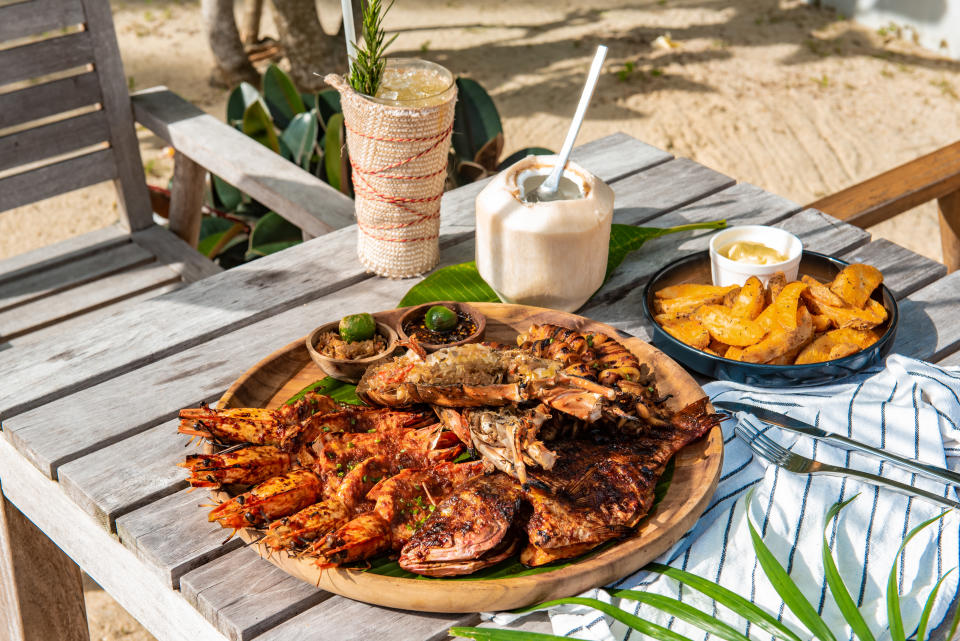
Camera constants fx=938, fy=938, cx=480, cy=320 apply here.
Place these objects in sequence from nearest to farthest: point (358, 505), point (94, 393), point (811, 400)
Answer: point (358, 505) < point (811, 400) < point (94, 393)

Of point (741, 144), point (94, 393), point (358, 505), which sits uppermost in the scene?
point (358, 505)

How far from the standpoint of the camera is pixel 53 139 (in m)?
3.00

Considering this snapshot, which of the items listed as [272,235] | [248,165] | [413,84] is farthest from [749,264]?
[272,235]

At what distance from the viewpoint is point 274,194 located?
249 cm

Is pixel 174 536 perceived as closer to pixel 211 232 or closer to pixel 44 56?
pixel 44 56

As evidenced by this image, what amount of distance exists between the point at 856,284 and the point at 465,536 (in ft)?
3.08

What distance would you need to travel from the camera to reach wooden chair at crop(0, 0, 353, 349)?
2.81 metres

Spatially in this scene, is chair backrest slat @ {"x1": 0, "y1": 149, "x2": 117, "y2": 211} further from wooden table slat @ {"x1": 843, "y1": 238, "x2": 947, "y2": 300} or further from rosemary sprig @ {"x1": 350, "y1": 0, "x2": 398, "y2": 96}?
wooden table slat @ {"x1": 843, "y1": 238, "x2": 947, "y2": 300}

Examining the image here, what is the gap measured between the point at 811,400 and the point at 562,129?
452 centimetres

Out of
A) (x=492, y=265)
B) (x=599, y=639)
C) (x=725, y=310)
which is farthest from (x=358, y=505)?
(x=725, y=310)

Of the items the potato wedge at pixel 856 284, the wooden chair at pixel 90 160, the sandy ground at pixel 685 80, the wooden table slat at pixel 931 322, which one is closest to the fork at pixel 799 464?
the potato wedge at pixel 856 284

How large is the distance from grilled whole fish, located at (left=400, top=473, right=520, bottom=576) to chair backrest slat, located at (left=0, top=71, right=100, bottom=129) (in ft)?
7.56

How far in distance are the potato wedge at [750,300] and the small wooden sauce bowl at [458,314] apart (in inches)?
17.7

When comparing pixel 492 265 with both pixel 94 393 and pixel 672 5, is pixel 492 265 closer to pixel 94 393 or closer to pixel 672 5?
pixel 94 393
